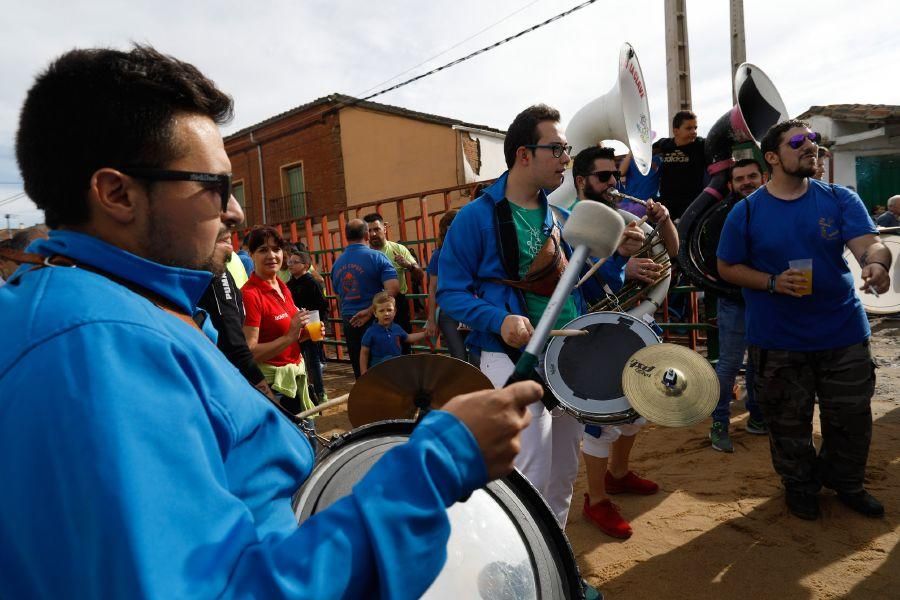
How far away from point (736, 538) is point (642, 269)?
1604mm

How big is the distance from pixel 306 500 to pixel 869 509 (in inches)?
134

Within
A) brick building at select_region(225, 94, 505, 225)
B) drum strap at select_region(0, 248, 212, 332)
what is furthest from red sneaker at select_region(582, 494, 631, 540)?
brick building at select_region(225, 94, 505, 225)

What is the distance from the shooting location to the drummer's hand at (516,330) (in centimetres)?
232

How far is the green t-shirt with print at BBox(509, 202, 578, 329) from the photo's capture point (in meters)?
2.68

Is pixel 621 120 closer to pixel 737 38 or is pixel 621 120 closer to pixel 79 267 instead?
pixel 79 267

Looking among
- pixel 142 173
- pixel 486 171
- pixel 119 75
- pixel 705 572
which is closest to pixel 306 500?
pixel 142 173

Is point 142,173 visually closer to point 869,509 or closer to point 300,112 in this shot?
point 869,509

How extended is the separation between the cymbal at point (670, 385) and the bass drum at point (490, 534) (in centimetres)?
94

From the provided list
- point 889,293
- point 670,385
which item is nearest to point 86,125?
point 670,385

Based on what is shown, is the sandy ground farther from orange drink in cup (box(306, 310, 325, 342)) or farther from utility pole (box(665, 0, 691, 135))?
utility pole (box(665, 0, 691, 135))

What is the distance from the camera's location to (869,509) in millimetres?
3305

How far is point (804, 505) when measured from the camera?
338cm

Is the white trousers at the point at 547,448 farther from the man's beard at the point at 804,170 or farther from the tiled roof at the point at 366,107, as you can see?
the tiled roof at the point at 366,107

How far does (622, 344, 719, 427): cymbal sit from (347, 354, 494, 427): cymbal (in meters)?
0.79
